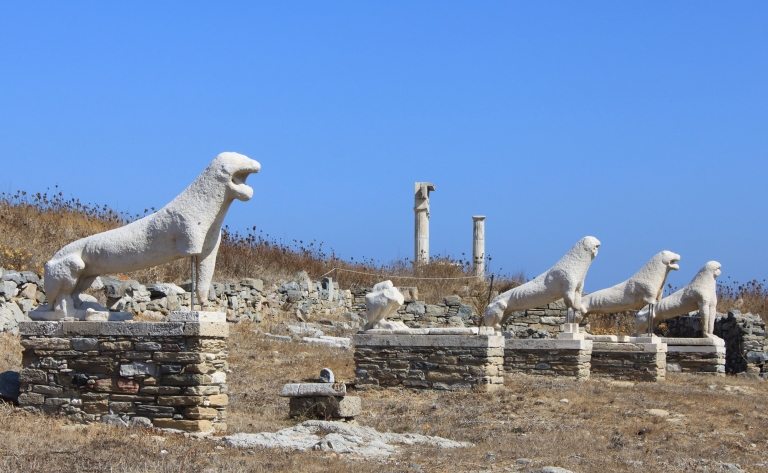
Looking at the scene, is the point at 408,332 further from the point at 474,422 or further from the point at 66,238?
the point at 66,238

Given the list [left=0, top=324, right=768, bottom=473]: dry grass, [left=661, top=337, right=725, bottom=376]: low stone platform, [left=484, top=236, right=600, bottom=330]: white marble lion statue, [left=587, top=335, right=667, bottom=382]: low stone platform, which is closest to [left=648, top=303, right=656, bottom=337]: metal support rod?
[left=587, top=335, right=667, bottom=382]: low stone platform

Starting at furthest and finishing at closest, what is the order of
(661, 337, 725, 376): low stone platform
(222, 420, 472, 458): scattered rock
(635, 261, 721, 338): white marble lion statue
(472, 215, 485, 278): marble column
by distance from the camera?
(472, 215, 485, 278): marble column, (635, 261, 721, 338): white marble lion statue, (661, 337, 725, 376): low stone platform, (222, 420, 472, 458): scattered rock

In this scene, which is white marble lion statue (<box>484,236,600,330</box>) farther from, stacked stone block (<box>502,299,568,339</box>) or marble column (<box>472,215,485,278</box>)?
marble column (<box>472,215,485,278</box>)

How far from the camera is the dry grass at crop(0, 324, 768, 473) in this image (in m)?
6.94

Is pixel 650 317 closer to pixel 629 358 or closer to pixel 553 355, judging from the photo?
pixel 629 358

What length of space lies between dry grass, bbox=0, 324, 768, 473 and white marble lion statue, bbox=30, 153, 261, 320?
1.27 meters

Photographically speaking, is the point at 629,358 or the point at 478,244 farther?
the point at 478,244

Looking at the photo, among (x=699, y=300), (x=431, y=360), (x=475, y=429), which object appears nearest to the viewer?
(x=475, y=429)

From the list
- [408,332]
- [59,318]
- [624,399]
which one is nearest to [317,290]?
[408,332]

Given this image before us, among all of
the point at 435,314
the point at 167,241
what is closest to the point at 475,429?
the point at 167,241

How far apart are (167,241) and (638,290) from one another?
10321 millimetres

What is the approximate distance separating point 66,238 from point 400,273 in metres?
10.5

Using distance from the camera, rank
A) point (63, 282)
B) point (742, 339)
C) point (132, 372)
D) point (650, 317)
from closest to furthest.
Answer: point (132, 372), point (63, 282), point (650, 317), point (742, 339)

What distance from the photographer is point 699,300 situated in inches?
672
